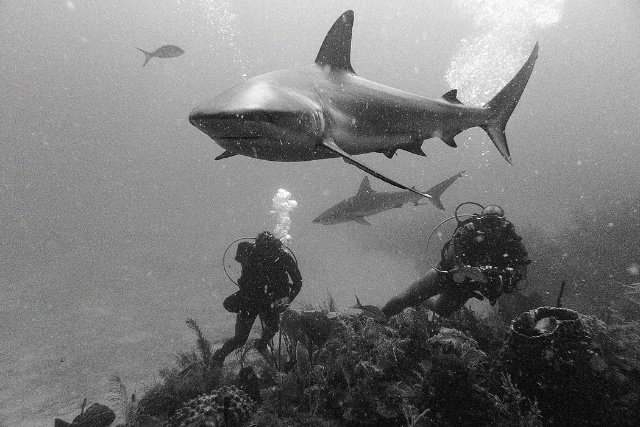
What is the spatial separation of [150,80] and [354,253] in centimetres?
11491

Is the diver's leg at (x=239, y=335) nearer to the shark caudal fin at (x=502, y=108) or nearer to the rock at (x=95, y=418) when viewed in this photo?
the rock at (x=95, y=418)

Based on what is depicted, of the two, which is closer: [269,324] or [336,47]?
[336,47]

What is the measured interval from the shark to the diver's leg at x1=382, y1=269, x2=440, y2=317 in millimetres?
3734

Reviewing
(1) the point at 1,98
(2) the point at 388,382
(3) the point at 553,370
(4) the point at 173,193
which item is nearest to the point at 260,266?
(2) the point at 388,382

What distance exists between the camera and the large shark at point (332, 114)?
1911mm

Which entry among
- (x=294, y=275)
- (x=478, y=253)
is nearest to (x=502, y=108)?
(x=478, y=253)

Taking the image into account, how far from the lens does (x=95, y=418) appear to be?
4.65 meters

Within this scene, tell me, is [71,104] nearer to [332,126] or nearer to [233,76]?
[233,76]

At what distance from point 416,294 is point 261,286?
3323 millimetres

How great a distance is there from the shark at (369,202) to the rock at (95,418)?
764 cm

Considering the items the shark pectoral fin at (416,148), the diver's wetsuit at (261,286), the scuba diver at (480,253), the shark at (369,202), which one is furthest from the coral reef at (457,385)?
the shark at (369,202)

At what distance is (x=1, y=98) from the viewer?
11694 centimetres

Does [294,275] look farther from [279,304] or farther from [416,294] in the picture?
[416,294]

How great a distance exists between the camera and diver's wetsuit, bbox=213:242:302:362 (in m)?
6.48
